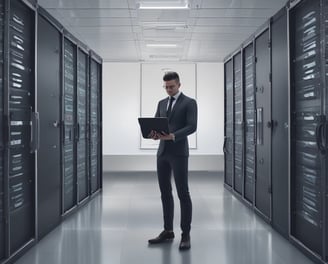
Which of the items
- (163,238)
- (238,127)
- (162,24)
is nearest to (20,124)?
(163,238)

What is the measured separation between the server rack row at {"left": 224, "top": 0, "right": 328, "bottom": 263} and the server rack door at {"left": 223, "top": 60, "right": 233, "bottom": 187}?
104cm

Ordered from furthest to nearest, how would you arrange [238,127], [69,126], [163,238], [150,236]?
[238,127] → [69,126] → [150,236] → [163,238]

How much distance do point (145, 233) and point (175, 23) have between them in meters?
3.69

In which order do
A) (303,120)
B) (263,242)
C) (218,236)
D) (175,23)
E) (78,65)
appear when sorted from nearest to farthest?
(303,120)
(263,242)
(218,236)
(78,65)
(175,23)

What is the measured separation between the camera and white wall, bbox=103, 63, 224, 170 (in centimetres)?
937

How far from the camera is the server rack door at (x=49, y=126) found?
11.4 ft

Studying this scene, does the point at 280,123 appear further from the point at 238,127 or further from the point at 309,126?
the point at 238,127

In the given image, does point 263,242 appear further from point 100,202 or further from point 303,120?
point 100,202

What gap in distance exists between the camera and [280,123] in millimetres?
3662

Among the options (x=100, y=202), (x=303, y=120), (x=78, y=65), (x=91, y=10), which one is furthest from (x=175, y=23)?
(x=303, y=120)

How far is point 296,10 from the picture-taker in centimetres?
332

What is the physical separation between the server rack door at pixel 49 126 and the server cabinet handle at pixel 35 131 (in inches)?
9.6

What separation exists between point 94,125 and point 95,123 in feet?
0.34

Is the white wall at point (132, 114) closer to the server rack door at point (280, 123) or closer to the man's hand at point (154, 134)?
the server rack door at point (280, 123)
